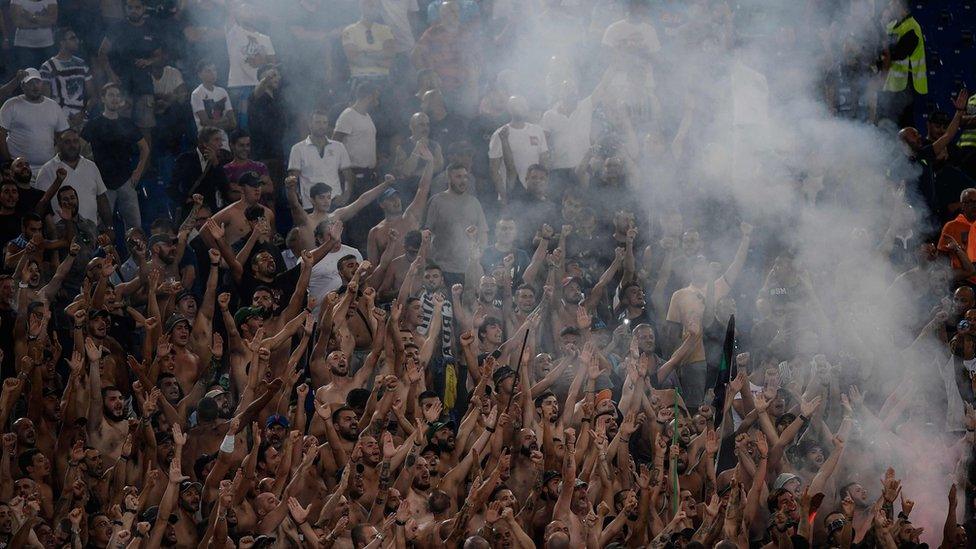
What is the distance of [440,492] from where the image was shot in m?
11.0

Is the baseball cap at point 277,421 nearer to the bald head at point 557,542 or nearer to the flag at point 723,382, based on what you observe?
the bald head at point 557,542

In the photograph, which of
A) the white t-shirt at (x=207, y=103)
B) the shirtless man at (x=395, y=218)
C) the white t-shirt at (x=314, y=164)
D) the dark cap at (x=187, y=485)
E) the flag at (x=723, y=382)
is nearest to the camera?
the dark cap at (x=187, y=485)

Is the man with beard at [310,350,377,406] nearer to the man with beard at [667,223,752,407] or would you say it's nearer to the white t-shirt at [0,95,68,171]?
the man with beard at [667,223,752,407]

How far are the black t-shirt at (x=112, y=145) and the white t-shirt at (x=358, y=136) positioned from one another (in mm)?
1446

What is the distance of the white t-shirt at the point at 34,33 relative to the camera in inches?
540

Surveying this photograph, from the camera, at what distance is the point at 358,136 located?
1374 cm

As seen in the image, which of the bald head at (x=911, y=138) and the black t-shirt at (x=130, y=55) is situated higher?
the black t-shirt at (x=130, y=55)

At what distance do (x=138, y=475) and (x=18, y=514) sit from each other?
938mm

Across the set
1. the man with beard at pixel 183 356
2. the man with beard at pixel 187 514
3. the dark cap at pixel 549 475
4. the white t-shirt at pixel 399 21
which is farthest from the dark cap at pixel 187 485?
the white t-shirt at pixel 399 21

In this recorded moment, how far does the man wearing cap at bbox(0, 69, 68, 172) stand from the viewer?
42.6ft

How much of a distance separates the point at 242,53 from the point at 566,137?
2.43 meters

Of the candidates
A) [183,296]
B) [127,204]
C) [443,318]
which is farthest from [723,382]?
[127,204]

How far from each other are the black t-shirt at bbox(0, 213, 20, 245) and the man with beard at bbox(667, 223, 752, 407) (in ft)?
14.3

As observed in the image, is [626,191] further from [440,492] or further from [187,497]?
[187,497]
